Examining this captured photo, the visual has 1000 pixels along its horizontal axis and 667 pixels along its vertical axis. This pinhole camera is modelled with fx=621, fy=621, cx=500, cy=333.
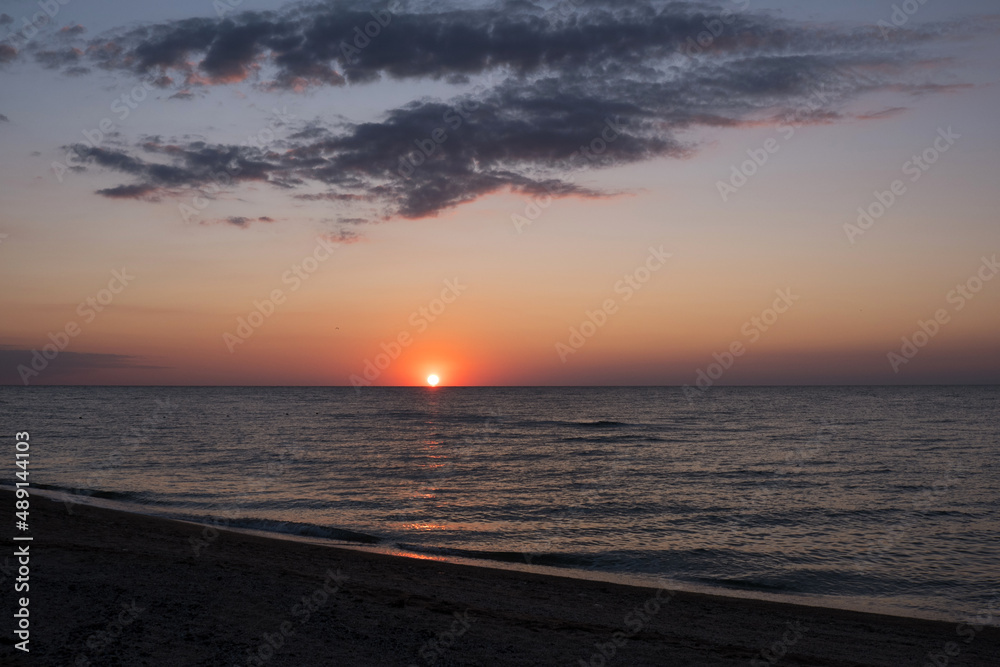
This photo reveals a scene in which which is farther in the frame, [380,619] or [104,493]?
[104,493]

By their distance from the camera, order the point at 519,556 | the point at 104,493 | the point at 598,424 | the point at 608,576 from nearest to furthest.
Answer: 1. the point at 608,576
2. the point at 519,556
3. the point at 104,493
4. the point at 598,424

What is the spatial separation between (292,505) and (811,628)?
22.2 metres

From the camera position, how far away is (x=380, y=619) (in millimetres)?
11711

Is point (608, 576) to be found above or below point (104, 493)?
above

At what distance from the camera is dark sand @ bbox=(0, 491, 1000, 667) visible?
9.85m

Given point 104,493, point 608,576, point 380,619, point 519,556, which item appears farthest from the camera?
point 104,493

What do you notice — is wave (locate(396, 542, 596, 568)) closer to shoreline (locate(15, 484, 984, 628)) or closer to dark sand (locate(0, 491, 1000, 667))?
shoreline (locate(15, 484, 984, 628))

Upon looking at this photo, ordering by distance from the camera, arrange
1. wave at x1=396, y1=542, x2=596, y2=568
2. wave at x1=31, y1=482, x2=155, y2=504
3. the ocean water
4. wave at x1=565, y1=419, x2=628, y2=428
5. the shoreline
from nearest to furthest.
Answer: the shoreline, the ocean water, wave at x1=396, y1=542, x2=596, y2=568, wave at x1=31, y1=482, x2=155, y2=504, wave at x1=565, y1=419, x2=628, y2=428

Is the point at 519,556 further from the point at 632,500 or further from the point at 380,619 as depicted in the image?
the point at 632,500

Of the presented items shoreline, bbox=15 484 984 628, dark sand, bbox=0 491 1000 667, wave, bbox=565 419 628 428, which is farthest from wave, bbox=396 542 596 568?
wave, bbox=565 419 628 428

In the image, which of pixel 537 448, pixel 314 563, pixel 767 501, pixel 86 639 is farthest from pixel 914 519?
pixel 537 448

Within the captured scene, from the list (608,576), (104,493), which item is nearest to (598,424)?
(104,493)

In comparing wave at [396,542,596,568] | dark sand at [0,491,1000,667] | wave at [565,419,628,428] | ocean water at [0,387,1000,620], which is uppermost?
dark sand at [0,491,1000,667]

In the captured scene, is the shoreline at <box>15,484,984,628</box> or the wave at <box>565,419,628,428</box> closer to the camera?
the shoreline at <box>15,484,984,628</box>
